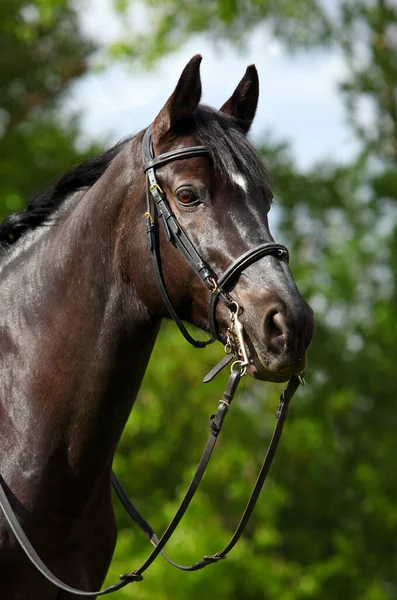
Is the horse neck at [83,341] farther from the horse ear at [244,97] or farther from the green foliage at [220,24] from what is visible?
the green foliage at [220,24]

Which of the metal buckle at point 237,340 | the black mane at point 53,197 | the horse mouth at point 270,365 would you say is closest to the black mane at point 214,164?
the black mane at point 53,197

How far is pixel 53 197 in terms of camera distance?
4547mm

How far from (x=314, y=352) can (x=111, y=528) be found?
641 inches

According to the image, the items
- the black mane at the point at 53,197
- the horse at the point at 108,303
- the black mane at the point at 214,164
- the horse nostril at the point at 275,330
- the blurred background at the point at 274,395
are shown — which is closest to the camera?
the horse nostril at the point at 275,330

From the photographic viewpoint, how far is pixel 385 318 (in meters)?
23.9

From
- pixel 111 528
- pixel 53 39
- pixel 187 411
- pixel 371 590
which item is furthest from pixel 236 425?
pixel 111 528

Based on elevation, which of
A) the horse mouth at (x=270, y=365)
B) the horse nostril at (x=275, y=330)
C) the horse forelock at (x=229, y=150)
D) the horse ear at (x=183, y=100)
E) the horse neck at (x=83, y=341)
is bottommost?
the horse mouth at (x=270, y=365)

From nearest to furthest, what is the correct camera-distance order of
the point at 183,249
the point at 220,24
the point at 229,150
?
1. the point at 183,249
2. the point at 229,150
3. the point at 220,24

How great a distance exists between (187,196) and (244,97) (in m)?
0.86

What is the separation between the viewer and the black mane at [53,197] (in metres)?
4.51

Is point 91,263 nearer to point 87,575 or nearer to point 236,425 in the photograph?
point 87,575

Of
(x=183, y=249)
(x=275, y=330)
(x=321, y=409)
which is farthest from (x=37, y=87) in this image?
(x=275, y=330)

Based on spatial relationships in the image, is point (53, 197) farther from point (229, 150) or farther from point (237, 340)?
point (237, 340)

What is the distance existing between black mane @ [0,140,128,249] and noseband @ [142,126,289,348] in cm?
39
